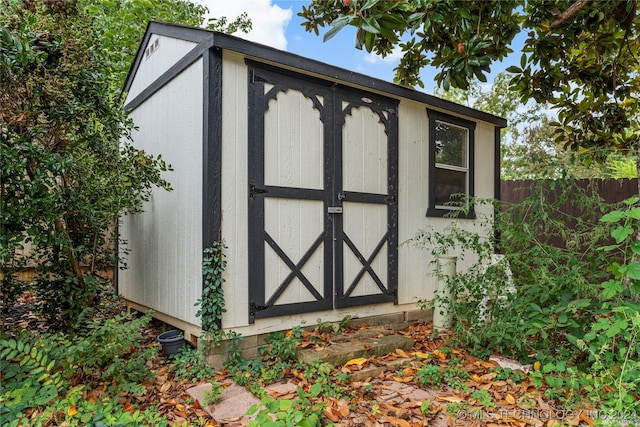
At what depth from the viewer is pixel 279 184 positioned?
346 cm

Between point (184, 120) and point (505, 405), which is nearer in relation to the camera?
point (505, 405)

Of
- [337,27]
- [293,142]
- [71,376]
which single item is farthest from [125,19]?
[71,376]

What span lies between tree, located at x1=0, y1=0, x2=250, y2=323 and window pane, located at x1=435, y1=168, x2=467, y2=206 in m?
3.14

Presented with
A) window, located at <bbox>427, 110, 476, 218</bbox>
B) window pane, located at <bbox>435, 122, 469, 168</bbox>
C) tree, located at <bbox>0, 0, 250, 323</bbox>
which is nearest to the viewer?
tree, located at <bbox>0, 0, 250, 323</bbox>

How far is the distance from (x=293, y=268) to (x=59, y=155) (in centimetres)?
205

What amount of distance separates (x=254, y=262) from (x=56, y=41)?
229 cm

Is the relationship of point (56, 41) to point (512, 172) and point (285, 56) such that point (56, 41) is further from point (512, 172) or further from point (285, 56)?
point (512, 172)

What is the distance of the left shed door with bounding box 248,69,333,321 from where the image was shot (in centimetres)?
333

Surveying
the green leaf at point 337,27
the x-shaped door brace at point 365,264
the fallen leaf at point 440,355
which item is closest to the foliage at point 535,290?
the fallen leaf at point 440,355

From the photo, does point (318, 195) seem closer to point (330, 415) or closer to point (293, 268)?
point (293, 268)

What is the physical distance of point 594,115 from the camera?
191 inches

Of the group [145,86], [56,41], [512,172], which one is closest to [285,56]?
[56,41]

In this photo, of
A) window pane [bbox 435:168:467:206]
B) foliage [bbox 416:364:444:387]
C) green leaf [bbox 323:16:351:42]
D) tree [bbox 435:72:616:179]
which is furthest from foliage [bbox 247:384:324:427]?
tree [bbox 435:72:616:179]

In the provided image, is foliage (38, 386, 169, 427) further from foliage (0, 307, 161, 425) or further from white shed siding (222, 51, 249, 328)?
white shed siding (222, 51, 249, 328)
